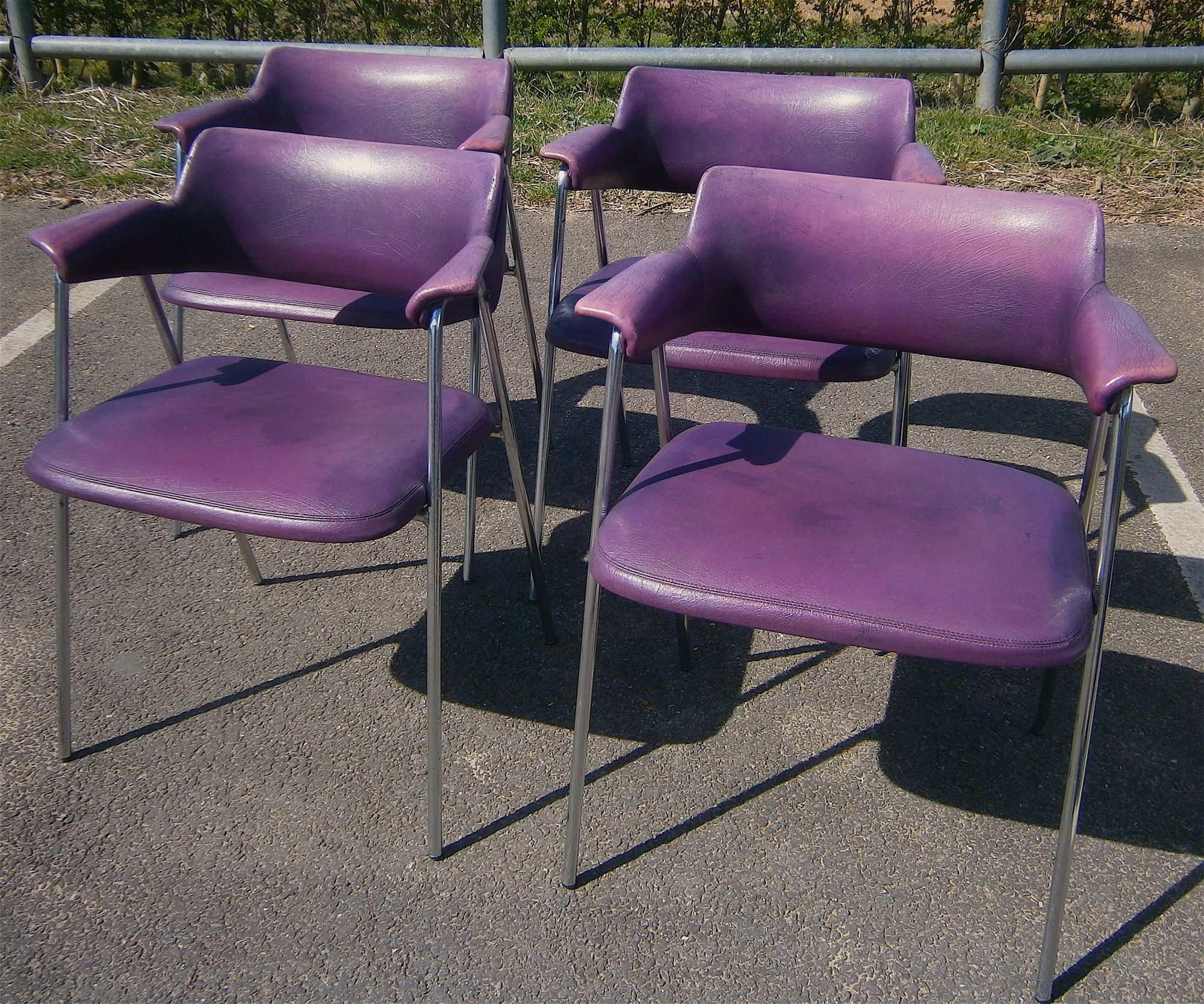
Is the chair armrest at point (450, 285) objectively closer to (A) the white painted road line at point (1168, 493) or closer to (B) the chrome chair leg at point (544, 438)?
(B) the chrome chair leg at point (544, 438)

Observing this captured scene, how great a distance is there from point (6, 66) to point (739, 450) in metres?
6.49

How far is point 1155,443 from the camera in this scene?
12.0 ft

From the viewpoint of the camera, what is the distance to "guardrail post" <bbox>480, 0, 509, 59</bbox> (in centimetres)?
637

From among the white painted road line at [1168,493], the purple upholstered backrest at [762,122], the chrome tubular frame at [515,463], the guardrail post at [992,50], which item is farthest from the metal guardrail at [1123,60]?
the chrome tubular frame at [515,463]

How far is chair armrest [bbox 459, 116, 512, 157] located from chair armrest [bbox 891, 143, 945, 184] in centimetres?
100

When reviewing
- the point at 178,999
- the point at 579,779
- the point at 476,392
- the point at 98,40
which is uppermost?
the point at 98,40

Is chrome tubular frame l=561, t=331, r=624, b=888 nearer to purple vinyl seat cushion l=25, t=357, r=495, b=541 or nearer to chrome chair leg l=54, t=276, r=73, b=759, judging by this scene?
purple vinyl seat cushion l=25, t=357, r=495, b=541

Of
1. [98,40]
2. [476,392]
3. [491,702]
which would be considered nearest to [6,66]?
[98,40]

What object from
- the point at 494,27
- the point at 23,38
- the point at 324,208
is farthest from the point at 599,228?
the point at 23,38

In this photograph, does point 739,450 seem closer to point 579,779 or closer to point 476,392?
point 579,779

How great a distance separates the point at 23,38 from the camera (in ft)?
22.2

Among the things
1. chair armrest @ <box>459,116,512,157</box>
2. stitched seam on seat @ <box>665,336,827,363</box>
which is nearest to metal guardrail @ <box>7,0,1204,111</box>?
chair armrest @ <box>459,116,512,157</box>

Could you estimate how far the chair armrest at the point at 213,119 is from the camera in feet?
11.0

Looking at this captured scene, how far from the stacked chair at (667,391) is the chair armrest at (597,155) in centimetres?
1
